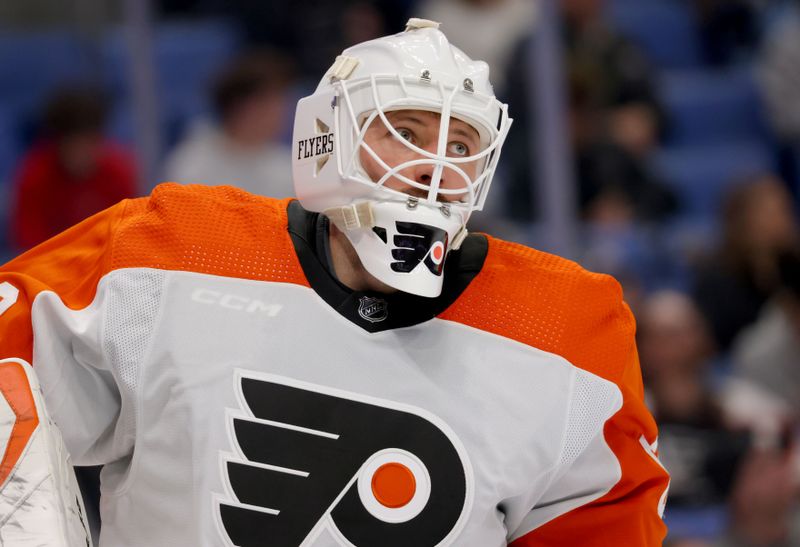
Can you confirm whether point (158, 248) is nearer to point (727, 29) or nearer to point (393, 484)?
point (393, 484)

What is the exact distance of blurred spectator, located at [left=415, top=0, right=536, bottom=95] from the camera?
13.4ft

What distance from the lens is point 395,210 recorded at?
1891 millimetres

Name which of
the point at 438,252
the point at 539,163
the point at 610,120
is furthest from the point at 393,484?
the point at 610,120

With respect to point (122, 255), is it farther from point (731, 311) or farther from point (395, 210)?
point (731, 311)

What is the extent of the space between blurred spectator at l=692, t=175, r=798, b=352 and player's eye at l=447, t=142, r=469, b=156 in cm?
250

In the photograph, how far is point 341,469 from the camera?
1929mm

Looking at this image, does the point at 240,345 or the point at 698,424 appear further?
the point at 698,424

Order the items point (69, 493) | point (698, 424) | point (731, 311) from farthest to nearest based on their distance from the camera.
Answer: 1. point (731, 311)
2. point (698, 424)
3. point (69, 493)

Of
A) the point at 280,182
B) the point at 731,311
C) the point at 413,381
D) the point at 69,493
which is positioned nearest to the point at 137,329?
the point at 69,493

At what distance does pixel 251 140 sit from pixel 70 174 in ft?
2.27

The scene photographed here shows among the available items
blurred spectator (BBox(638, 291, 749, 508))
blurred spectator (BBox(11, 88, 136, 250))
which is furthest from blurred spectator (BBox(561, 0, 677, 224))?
blurred spectator (BBox(11, 88, 136, 250))

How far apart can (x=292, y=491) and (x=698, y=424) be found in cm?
208

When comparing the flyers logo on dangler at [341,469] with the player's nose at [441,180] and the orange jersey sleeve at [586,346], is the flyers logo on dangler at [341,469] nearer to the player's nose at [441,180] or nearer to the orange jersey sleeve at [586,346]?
the orange jersey sleeve at [586,346]

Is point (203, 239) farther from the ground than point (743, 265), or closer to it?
farther from the ground
